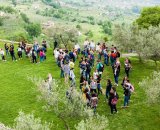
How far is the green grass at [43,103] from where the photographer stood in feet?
116

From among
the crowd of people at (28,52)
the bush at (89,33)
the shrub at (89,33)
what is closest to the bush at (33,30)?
the bush at (89,33)

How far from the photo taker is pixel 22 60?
182 ft

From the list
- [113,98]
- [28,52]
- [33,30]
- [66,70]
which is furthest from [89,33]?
[113,98]

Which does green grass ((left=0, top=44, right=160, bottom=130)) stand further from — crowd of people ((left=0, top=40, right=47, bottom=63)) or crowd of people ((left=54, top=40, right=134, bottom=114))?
crowd of people ((left=0, top=40, right=47, bottom=63))

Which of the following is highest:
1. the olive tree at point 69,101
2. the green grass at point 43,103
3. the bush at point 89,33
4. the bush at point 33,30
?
the olive tree at point 69,101

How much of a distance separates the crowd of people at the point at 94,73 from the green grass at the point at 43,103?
1.07m

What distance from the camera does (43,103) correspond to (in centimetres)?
3862

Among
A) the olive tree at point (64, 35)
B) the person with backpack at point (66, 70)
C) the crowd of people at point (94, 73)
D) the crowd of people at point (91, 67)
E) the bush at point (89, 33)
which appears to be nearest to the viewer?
the crowd of people at point (94, 73)

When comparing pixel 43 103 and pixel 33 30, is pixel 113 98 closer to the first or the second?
pixel 43 103

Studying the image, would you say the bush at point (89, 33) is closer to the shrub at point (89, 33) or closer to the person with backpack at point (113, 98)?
the shrub at point (89, 33)

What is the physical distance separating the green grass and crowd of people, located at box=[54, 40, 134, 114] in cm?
107

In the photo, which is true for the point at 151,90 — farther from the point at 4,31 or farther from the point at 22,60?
the point at 4,31

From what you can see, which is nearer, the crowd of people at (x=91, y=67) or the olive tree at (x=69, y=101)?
the olive tree at (x=69, y=101)

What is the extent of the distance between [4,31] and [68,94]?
109501 mm
